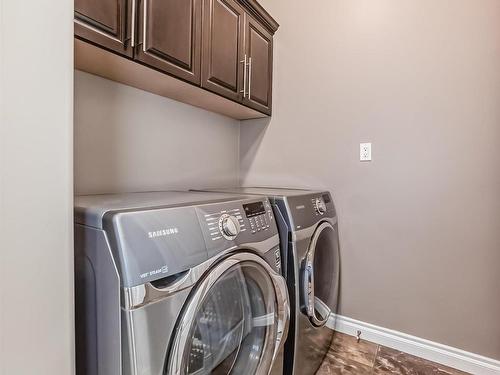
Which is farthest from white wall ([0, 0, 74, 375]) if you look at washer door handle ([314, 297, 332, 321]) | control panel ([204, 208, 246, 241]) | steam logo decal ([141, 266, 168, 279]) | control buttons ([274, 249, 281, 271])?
washer door handle ([314, 297, 332, 321])

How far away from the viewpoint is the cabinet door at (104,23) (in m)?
0.97

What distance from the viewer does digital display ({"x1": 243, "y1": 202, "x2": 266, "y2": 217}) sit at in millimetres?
1040

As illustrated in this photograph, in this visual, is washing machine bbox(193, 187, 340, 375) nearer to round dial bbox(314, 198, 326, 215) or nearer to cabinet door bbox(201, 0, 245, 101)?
round dial bbox(314, 198, 326, 215)

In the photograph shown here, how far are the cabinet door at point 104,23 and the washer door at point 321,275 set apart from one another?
3.93 feet

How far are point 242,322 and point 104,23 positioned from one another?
124cm

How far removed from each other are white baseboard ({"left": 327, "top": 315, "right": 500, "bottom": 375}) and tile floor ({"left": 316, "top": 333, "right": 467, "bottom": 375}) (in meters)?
0.03

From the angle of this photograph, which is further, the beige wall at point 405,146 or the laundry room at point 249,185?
the beige wall at point 405,146

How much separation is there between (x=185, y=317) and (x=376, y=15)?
77.5 inches

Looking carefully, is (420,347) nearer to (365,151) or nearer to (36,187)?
(365,151)

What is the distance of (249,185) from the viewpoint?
2230 millimetres

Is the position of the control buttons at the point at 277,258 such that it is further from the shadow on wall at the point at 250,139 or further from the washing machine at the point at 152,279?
the shadow on wall at the point at 250,139

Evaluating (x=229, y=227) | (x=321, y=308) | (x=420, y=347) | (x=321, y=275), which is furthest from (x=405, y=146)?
(x=229, y=227)

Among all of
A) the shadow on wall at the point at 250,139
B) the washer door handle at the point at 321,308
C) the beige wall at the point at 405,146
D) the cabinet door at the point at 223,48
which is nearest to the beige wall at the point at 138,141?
the shadow on wall at the point at 250,139

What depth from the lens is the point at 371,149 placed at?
175 centimetres
